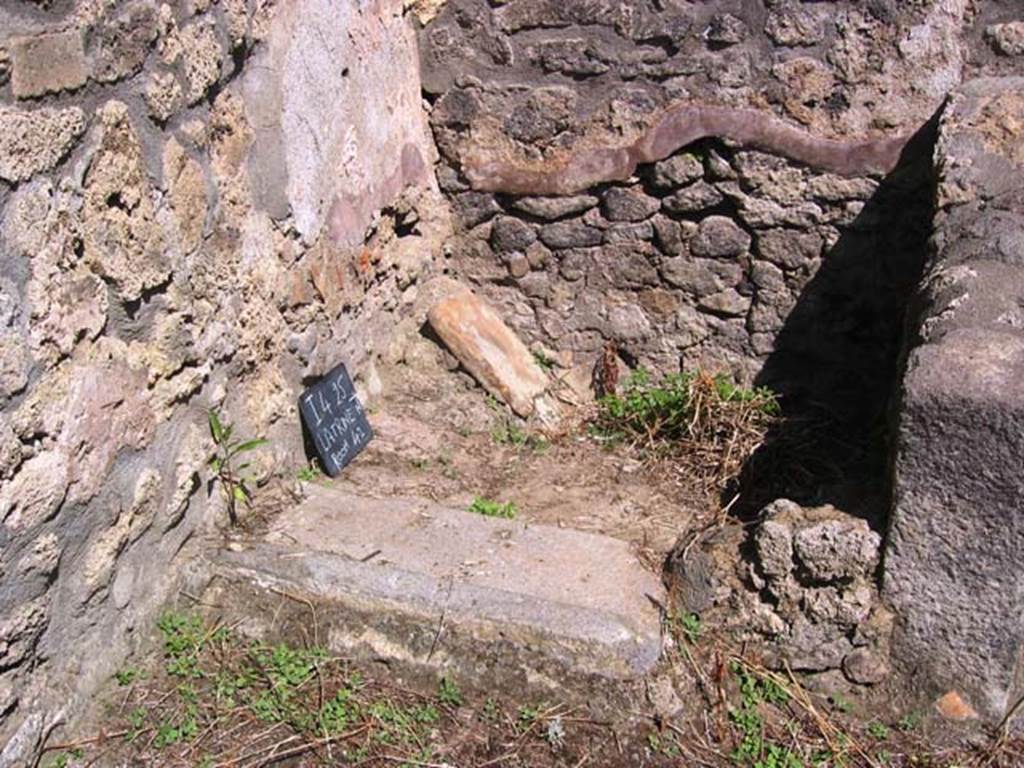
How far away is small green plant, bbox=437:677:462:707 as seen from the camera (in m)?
2.44

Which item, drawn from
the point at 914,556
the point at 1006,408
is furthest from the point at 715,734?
the point at 1006,408

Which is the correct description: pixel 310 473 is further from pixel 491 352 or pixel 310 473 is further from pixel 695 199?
pixel 695 199

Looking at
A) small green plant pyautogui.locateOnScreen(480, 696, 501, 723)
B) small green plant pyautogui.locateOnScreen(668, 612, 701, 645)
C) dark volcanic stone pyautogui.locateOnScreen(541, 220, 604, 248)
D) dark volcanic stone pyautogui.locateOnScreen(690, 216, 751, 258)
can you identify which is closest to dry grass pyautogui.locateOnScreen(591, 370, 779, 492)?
dark volcanic stone pyautogui.locateOnScreen(690, 216, 751, 258)

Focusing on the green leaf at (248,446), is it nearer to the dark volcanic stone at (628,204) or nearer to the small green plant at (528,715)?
the small green plant at (528,715)

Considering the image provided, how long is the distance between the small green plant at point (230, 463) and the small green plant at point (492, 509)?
0.57 metres

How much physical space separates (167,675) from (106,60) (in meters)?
1.26

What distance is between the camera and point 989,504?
87.5 inches

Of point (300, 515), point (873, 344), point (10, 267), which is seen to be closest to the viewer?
point (10, 267)

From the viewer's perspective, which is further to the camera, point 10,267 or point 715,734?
point 715,734

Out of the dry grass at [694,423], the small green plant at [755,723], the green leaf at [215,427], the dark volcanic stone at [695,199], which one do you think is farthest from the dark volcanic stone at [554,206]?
the small green plant at [755,723]

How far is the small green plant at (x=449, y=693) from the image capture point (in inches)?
96.2

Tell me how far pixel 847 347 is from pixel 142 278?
2273 millimetres

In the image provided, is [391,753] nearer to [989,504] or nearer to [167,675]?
[167,675]

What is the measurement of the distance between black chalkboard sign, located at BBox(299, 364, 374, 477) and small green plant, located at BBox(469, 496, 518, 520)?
1.33 feet
